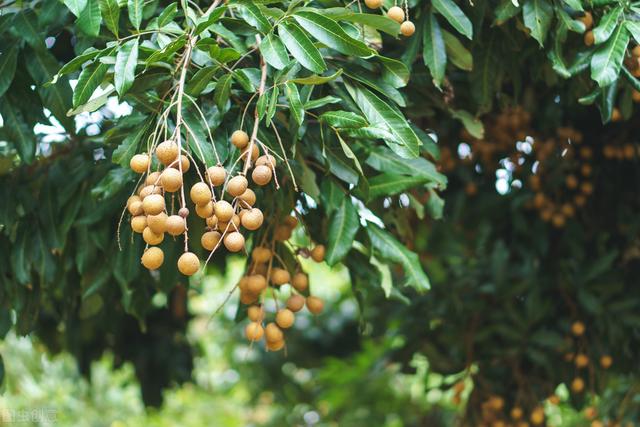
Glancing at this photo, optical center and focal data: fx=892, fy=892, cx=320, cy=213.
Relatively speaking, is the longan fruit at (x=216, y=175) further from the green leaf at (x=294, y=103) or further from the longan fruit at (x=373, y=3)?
the longan fruit at (x=373, y=3)

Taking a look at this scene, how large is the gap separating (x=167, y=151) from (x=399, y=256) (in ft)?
1.99

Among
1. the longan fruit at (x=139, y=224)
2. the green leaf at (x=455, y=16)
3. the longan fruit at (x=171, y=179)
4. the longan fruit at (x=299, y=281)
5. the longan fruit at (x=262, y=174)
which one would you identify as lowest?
the longan fruit at (x=299, y=281)

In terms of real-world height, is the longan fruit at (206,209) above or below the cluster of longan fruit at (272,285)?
above

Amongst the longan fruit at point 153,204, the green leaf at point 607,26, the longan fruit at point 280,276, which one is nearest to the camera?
the longan fruit at point 153,204

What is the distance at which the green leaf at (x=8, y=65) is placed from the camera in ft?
5.35

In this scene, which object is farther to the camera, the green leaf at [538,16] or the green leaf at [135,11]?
the green leaf at [538,16]

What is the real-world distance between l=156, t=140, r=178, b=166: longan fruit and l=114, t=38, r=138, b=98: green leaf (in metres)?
0.14

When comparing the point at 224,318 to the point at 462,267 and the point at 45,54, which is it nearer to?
the point at 462,267

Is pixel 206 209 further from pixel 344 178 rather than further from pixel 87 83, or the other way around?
pixel 344 178

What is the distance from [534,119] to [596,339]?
2.13ft

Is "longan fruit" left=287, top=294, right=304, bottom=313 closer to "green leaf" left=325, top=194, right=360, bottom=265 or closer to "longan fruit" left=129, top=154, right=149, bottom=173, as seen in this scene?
"green leaf" left=325, top=194, right=360, bottom=265

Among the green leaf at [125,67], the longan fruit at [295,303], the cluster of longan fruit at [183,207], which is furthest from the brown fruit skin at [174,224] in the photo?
the longan fruit at [295,303]

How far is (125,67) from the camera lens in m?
1.30

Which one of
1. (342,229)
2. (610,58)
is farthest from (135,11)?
(610,58)
